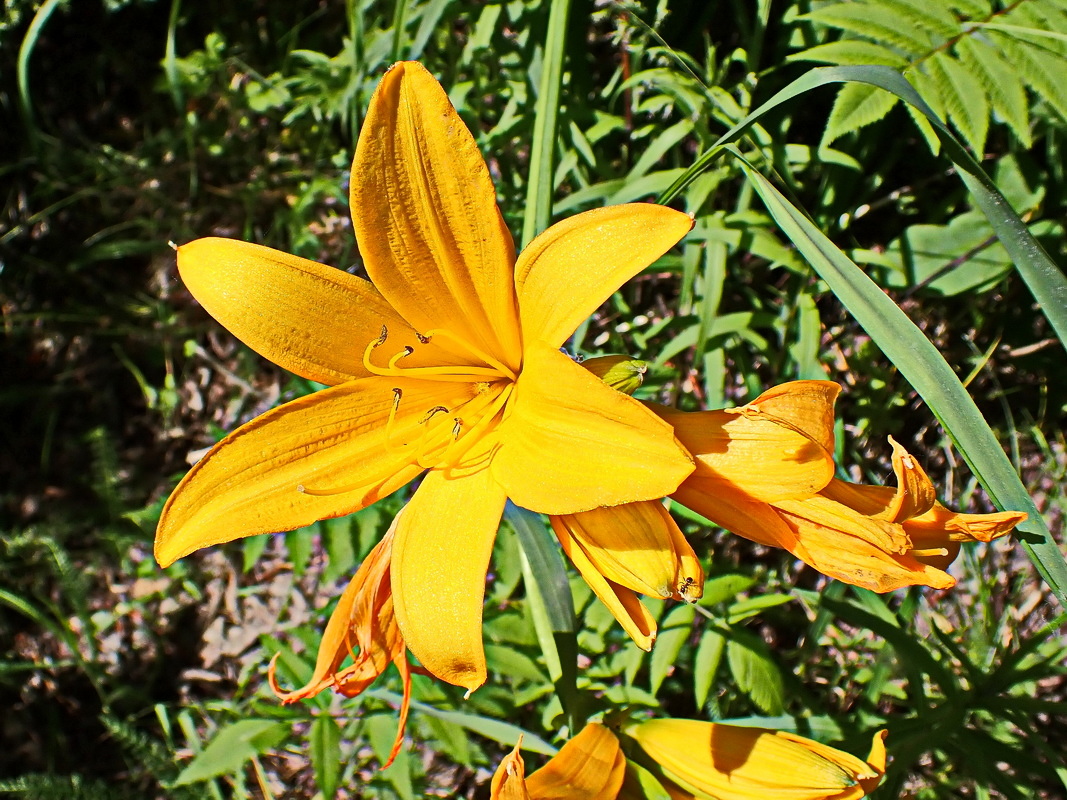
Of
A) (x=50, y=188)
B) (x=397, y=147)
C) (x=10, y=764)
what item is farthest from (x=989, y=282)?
(x=10, y=764)

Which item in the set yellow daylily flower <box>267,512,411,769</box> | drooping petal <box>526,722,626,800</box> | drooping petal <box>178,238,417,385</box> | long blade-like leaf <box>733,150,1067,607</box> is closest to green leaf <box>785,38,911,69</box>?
long blade-like leaf <box>733,150,1067,607</box>

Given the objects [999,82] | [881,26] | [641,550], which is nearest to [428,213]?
[641,550]

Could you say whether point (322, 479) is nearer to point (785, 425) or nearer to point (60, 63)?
point (785, 425)

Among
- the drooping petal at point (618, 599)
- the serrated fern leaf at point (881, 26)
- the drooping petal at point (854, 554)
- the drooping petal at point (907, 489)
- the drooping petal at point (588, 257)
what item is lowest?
the drooping petal at point (618, 599)

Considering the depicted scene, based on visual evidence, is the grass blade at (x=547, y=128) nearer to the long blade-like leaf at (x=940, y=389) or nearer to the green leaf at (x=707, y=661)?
the long blade-like leaf at (x=940, y=389)

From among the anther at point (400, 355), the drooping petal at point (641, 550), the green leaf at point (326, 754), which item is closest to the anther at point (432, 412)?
the anther at point (400, 355)

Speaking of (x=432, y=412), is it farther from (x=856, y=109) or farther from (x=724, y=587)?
(x=856, y=109)

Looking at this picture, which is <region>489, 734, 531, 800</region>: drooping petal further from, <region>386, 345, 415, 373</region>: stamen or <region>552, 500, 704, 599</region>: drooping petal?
<region>386, 345, 415, 373</region>: stamen
